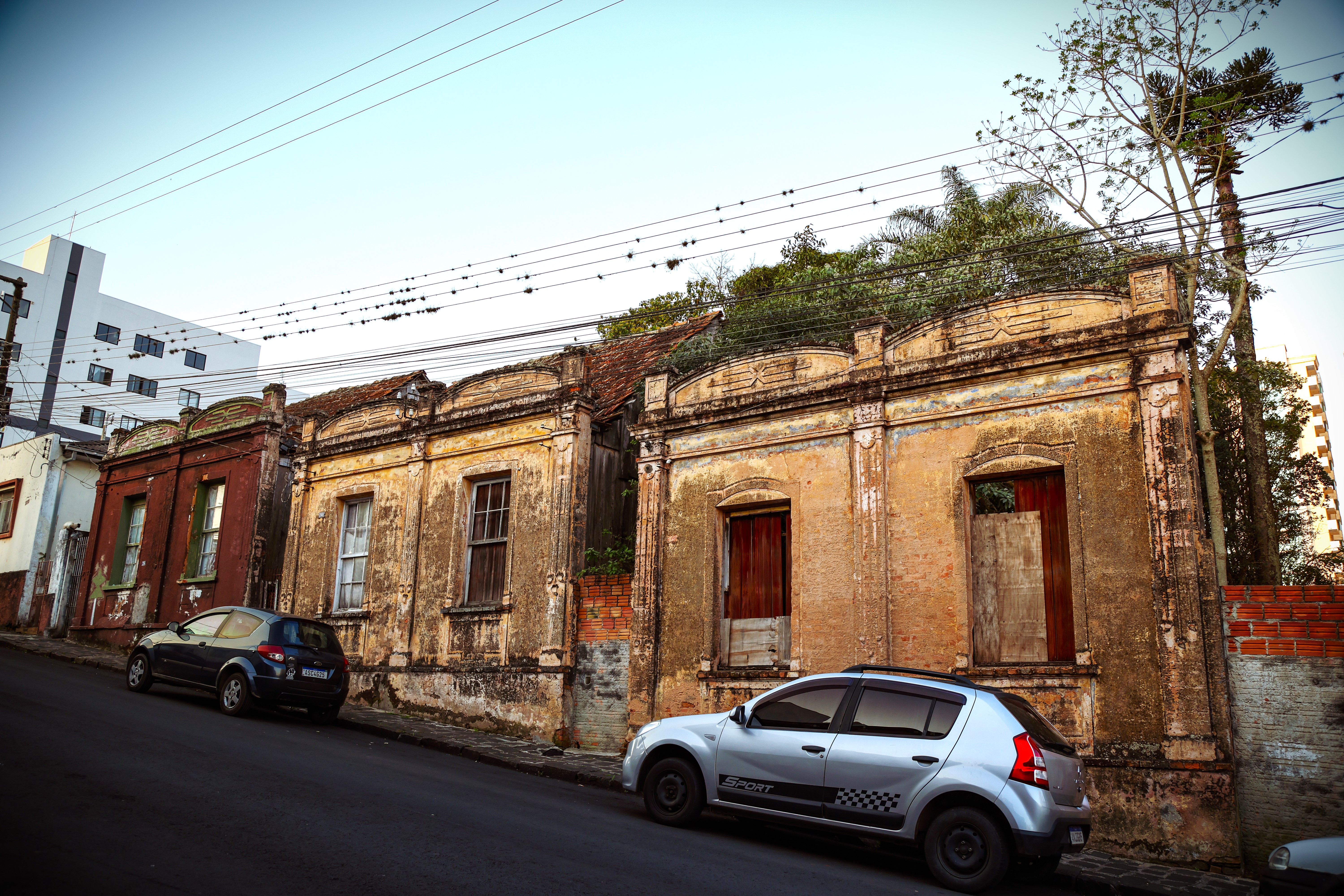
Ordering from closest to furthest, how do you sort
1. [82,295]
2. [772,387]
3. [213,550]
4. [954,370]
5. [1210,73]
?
[954,370] → [772,387] → [1210,73] → [213,550] → [82,295]

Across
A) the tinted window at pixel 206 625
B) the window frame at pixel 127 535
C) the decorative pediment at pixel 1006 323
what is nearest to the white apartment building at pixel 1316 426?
the decorative pediment at pixel 1006 323

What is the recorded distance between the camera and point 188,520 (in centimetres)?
2031

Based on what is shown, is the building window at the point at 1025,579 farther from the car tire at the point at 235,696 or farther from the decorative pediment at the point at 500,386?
the car tire at the point at 235,696

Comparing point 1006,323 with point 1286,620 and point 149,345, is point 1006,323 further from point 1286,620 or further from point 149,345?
point 149,345

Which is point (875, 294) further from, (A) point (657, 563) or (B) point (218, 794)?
(B) point (218, 794)

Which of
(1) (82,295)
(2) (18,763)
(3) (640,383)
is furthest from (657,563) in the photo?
(1) (82,295)

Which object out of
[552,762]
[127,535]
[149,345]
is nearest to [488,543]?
[552,762]

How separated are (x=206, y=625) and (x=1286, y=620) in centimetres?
1404

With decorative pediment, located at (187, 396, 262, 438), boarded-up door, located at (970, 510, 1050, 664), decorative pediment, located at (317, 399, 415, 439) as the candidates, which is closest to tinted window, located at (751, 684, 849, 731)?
boarded-up door, located at (970, 510, 1050, 664)

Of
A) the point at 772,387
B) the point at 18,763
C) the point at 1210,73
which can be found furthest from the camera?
the point at 1210,73

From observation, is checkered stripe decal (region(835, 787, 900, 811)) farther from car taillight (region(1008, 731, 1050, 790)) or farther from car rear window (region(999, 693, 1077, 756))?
car rear window (region(999, 693, 1077, 756))

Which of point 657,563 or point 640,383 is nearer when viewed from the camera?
point 657,563

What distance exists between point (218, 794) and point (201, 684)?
6529 millimetres

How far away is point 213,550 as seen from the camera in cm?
1964
